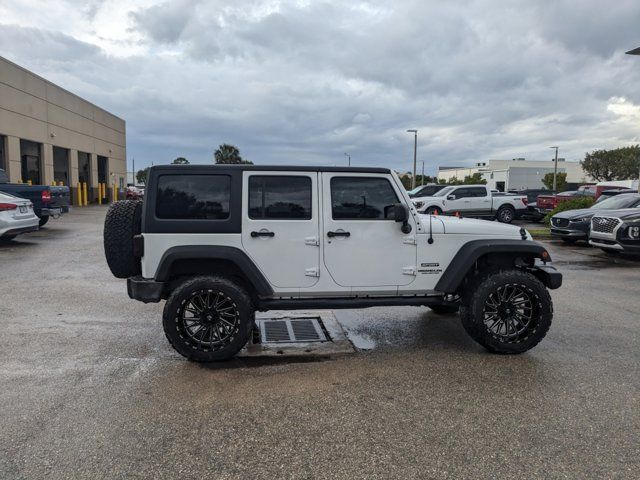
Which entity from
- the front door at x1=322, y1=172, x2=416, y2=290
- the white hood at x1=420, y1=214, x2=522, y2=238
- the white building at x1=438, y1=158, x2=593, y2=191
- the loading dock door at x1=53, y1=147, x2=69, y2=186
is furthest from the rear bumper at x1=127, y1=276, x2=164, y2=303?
the white building at x1=438, y1=158, x2=593, y2=191

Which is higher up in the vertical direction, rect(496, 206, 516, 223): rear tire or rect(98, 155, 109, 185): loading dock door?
rect(98, 155, 109, 185): loading dock door

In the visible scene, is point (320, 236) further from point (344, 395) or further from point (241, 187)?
point (344, 395)

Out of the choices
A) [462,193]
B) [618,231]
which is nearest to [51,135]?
[462,193]

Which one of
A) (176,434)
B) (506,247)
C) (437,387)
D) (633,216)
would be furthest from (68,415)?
(633,216)

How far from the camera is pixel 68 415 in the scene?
3.52 meters

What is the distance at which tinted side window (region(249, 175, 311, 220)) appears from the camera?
464 centimetres

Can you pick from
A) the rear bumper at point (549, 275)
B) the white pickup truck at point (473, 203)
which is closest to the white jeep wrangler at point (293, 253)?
the rear bumper at point (549, 275)

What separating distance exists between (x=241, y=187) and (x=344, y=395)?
209cm

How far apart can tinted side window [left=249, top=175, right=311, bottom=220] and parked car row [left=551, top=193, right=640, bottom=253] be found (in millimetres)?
9854

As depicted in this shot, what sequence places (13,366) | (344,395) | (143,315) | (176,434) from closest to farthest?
(176,434) < (344,395) < (13,366) < (143,315)

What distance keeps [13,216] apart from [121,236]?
29.1 ft

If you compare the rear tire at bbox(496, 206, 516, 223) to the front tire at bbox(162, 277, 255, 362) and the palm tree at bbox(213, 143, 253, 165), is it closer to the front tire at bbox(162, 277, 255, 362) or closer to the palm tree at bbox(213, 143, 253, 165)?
the front tire at bbox(162, 277, 255, 362)

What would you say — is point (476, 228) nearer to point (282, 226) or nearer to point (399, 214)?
point (399, 214)

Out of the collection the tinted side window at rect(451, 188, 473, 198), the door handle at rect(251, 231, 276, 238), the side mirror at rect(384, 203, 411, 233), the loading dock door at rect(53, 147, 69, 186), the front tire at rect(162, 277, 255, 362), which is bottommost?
the front tire at rect(162, 277, 255, 362)
